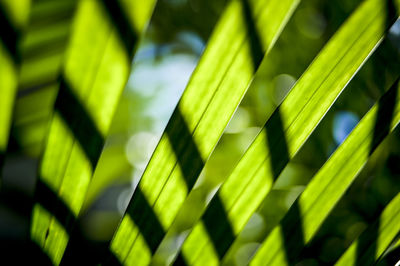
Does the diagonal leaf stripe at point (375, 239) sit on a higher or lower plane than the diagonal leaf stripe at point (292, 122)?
lower

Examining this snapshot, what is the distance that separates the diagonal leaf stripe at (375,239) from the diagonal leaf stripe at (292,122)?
762 millimetres

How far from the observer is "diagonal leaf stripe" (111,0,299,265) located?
1140 mm

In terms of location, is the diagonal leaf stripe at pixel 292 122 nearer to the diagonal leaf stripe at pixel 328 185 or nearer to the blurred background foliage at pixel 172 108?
the blurred background foliage at pixel 172 108

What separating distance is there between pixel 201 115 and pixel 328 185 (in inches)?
32.2

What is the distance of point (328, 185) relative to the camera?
1681mm

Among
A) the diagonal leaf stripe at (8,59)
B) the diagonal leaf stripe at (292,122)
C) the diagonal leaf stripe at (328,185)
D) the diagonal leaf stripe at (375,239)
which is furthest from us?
the diagonal leaf stripe at (375,239)

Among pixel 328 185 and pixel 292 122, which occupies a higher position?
pixel 292 122

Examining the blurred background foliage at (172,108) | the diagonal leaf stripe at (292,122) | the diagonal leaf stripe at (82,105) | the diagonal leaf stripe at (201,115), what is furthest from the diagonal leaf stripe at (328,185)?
the diagonal leaf stripe at (82,105)

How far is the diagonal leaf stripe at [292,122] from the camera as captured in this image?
1.28 m

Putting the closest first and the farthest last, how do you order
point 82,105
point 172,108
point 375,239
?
1. point 82,105
2. point 172,108
3. point 375,239

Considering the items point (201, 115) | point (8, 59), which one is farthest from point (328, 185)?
point (8, 59)

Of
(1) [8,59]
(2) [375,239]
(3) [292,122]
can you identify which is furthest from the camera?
(2) [375,239]

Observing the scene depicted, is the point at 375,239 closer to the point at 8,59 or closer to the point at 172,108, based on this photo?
the point at 172,108

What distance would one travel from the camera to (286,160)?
154cm
